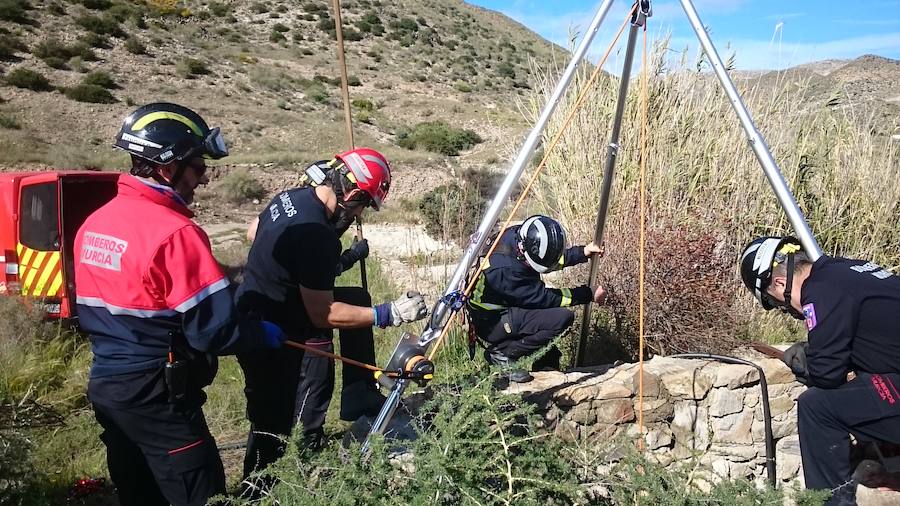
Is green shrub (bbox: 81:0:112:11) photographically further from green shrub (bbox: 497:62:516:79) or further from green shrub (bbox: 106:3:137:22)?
green shrub (bbox: 497:62:516:79)

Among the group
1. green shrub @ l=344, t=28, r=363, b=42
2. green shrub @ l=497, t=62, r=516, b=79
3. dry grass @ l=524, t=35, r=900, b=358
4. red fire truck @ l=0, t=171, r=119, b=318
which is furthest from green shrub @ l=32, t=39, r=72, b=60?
dry grass @ l=524, t=35, r=900, b=358

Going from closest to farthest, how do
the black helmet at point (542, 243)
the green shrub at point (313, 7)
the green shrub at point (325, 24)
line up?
the black helmet at point (542, 243) → the green shrub at point (325, 24) → the green shrub at point (313, 7)

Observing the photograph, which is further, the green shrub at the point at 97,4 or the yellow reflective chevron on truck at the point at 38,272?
the green shrub at the point at 97,4

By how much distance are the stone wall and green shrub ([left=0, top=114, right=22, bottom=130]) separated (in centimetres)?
2085

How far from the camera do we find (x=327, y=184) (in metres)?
2.98

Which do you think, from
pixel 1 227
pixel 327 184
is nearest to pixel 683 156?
pixel 327 184

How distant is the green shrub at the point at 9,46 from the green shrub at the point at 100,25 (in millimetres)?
3575

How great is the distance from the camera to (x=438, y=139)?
82.8 ft

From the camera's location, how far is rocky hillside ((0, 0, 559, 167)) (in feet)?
67.0

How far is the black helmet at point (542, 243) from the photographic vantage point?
362cm

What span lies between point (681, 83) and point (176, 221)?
5.24 m

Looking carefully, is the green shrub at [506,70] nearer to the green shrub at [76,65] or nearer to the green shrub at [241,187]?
the green shrub at [76,65]

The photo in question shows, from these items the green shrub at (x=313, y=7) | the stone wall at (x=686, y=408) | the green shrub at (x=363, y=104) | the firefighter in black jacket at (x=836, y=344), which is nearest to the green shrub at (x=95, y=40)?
the green shrub at (x=363, y=104)

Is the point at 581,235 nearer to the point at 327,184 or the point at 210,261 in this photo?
the point at 327,184
